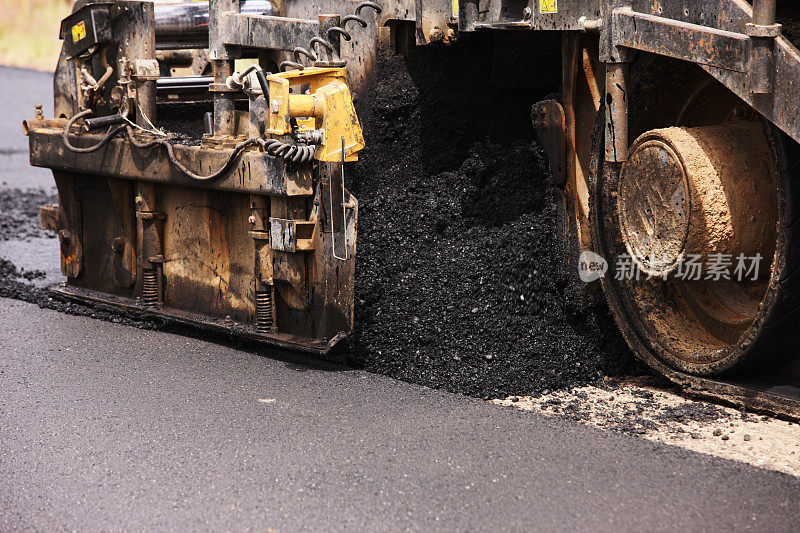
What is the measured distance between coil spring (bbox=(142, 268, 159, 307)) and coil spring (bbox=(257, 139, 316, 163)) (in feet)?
3.93

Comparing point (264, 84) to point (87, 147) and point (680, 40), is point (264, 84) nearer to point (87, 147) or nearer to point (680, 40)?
point (87, 147)

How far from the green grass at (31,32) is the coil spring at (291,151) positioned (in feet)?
48.9

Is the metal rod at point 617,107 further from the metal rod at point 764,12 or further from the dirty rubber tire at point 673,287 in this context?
the metal rod at point 764,12

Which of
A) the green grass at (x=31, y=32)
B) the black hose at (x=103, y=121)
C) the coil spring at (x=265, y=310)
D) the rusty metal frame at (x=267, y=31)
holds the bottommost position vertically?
the coil spring at (x=265, y=310)

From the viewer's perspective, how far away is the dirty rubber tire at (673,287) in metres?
3.37

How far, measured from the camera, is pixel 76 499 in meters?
3.09

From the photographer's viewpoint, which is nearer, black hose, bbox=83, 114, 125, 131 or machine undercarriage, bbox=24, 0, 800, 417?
machine undercarriage, bbox=24, 0, 800, 417

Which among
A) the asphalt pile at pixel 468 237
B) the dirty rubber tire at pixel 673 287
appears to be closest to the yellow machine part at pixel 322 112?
the asphalt pile at pixel 468 237

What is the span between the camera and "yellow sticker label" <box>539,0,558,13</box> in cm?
402

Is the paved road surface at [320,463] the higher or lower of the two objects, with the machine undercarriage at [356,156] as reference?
lower

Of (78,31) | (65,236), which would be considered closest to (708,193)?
(78,31)

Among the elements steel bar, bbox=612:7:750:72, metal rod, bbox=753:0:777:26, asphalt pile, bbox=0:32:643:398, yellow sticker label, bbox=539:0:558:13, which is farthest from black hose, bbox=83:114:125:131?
metal rod, bbox=753:0:777:26

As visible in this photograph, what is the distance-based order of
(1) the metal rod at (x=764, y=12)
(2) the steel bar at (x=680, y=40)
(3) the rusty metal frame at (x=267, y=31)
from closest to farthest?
(1) the metal rod at (x=764, y=12)
(2) the steel bar at (x=680, y=40)
(3) the rusty metal frame at (x=267, y=31)

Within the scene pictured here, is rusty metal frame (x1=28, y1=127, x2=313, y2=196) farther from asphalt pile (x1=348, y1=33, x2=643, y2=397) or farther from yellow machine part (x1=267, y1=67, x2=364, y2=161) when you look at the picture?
asphalt pile (x1=348, y1=33, x2=643, y2=397)
